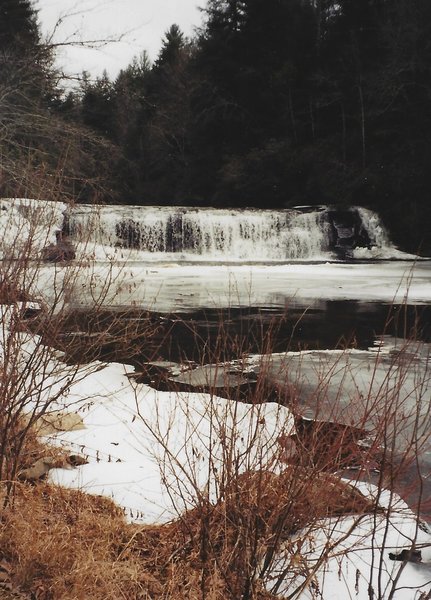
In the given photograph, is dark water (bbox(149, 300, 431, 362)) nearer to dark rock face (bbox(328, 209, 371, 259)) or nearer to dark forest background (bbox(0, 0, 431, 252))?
dark rock face (bbox(328, 209, 371, 259))

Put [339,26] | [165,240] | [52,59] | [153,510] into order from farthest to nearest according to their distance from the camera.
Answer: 1. [339,26]
2. [165,240]
3. [52,59]
4. [153,510]

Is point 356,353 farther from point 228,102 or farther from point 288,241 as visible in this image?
point 228,102

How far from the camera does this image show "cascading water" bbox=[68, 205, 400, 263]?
75.4 ft

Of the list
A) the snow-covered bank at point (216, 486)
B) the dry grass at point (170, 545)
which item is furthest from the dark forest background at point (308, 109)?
the dry grass at point (170, 545)

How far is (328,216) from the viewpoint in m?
25.9

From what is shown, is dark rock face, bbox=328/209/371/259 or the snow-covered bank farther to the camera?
dark rock face, bbox=328/209/371/259

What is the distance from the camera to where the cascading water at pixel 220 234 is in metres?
23.0

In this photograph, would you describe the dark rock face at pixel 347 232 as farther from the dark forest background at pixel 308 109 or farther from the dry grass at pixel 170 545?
the dry grass at pixel 170 545

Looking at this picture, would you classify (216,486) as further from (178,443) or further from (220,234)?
(220,234)

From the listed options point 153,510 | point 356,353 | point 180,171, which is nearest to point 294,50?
point 180,171

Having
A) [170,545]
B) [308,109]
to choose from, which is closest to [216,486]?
[170,545]

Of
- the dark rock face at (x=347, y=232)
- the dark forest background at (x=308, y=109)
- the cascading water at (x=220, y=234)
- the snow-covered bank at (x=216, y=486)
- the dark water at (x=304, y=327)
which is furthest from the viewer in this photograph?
the dark forest background at (x=308, y=109)

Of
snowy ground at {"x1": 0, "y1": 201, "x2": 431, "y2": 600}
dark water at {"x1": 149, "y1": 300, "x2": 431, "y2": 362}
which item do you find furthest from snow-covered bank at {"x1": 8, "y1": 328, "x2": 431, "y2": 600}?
dark water at {"x1": 149, "y1": 300, "x2": 431, "y2": 362}

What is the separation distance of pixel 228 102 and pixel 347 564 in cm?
3232
